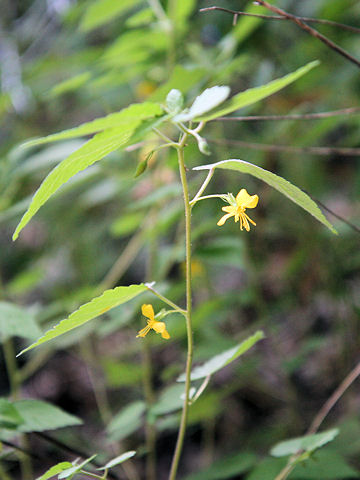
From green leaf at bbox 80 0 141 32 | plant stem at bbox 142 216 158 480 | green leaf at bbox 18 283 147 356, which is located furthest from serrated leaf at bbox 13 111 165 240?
green leaf at bbox 80 0 141 32

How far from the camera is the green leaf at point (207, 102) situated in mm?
497

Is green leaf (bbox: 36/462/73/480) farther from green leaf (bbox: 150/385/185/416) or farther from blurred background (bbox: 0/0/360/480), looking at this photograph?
green leaf (bbox: 150/385/185/416)

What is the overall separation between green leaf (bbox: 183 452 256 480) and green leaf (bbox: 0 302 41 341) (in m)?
0.46

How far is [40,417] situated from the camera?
0.70 meters

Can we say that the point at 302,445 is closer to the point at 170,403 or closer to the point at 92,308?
the point at 170,403

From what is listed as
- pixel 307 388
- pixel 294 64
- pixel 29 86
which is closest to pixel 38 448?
pixel 307 388

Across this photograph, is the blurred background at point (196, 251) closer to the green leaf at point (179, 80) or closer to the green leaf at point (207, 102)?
the green leaf at point (179, 80)

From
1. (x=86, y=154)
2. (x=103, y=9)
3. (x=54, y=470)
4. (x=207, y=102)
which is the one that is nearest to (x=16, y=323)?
(x=54, y=470)

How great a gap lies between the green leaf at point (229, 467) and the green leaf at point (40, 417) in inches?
14.5

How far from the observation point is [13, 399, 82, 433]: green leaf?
0.67 meters

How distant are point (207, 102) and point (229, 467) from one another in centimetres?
74

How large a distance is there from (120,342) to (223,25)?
1493 mm

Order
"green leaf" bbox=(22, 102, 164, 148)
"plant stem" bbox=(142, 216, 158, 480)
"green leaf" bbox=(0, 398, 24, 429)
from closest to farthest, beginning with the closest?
1. "green leaf" bbox=(22, 102, 164, 148)
2. "green leaf" bbox=(0, 398, 24, 429)
3. "plant stem" bbox=(142, 216, 158, 480)

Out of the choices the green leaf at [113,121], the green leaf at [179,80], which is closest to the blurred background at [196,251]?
the green leaf at [179,80]
